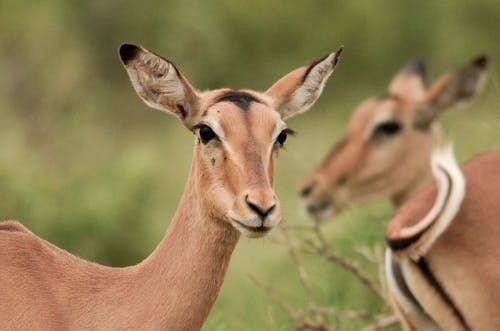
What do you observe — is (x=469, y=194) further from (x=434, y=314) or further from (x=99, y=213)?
(x=99, y=213)

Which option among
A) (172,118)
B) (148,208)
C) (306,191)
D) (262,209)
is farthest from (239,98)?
(172,118)

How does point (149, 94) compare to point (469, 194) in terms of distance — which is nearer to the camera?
point (149, 94)

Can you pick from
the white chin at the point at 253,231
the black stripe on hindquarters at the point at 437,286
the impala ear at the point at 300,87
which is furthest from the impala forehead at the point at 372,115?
the white chin at the point at 253,231

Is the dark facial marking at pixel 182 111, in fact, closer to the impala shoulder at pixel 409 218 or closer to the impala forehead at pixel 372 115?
the impala shoulder at pixel 409 218

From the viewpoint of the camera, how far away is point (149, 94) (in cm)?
407

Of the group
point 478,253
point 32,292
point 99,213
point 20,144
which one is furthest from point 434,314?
point 20,144

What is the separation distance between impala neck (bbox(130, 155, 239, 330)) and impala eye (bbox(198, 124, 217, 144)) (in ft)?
0.30

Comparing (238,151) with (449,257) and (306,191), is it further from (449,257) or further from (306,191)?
(306,191)

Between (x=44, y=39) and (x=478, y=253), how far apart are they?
7.27m

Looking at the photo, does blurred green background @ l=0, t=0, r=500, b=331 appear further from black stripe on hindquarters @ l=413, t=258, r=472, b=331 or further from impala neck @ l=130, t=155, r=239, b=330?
impala neck @ l=130, t=155, r=239, b=330

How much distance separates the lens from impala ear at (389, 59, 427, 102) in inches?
289

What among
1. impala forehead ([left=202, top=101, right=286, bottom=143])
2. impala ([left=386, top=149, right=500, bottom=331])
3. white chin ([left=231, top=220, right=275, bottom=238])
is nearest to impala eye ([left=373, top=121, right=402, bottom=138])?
→ impala ([left=386, top=149, right=500, bottom=331])

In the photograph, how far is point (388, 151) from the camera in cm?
720

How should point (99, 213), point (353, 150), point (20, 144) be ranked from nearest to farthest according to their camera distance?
point (353, 150), point (99, 213), point (20, 144)
